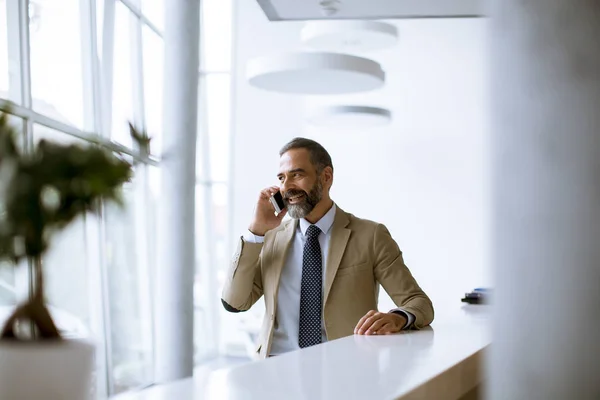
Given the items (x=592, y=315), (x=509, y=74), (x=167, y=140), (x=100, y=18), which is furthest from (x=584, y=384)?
(x=100, y=18)

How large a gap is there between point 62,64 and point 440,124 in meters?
6.63

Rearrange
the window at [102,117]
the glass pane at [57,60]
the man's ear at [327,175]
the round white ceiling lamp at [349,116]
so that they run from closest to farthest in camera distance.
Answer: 1. the man's ear at [327,175]
2. the window at [102,117]
3. the glass pane at [57,60]
4. the round white ceiling lamp at [349,116]

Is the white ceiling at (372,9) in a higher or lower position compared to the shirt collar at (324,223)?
higher

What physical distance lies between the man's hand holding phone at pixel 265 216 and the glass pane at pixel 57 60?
126 inches

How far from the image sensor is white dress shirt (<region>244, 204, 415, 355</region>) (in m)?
4.51

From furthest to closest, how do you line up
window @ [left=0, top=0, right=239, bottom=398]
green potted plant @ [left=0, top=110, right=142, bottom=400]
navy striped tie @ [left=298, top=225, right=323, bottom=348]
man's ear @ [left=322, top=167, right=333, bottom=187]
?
window @ [left=0, top=0, right=239, bottom=398] < man's ear @ [left=322, top=167, right=333, bottom=187] < navy striped tie @ [left=298, top=225, right=323, bottom=348] < green potted plant @ [left=0, top=110, right=142, bottom=400]

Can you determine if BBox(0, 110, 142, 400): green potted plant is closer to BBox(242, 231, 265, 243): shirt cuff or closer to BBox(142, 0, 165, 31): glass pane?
BBox(242, 231, 265, 243): shirt cuff

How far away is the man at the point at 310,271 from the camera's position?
14.8 feet

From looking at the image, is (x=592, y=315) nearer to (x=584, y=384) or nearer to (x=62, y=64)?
(x=584, y=384)

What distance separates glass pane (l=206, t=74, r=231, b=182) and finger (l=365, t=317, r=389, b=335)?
1039 cm

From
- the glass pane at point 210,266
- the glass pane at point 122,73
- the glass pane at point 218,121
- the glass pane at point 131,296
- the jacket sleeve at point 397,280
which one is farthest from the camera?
the glass pane at point 218,121

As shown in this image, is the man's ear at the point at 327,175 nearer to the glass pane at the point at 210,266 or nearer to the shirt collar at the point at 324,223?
the shirt collar at the point at 324,223

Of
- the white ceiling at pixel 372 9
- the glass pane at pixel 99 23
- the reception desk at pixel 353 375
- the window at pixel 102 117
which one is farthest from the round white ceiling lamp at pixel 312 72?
the reception desk at pixel 353 375

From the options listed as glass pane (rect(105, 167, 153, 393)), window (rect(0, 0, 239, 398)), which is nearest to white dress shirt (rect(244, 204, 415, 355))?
window (rect(0, 0, 239, 398))
